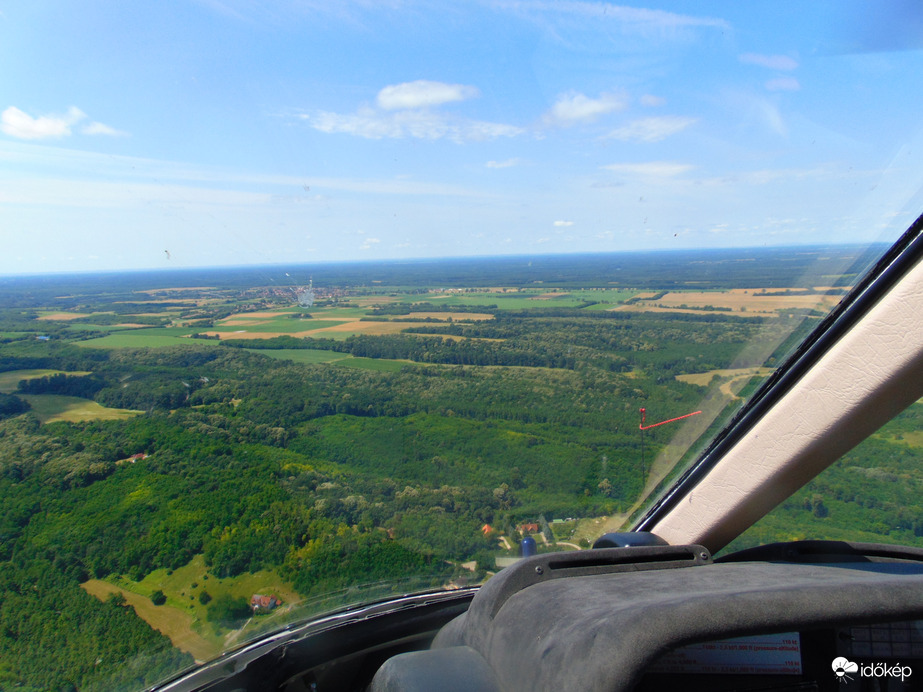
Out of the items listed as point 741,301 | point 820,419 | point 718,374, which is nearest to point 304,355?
point 741,301

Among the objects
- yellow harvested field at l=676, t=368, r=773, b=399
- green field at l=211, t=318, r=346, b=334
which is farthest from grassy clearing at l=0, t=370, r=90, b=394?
yellow harvested field at l=676, t=368, r=773, b=399

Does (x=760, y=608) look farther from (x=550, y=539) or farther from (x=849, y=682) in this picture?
(x=550, y=539)

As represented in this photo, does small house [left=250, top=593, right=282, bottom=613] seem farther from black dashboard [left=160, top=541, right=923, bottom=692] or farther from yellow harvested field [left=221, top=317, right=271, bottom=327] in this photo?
yellow harvested field [left=221, top=317, right=271, bottom=327]

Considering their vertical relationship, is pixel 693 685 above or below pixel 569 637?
below

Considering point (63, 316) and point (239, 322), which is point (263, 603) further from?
point (239, 322)

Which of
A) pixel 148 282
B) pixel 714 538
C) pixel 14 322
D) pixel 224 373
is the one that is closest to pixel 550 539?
pixel 714 538

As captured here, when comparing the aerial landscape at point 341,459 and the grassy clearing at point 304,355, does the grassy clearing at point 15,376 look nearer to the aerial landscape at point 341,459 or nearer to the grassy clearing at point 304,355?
the aerial landscape at point 341,459
